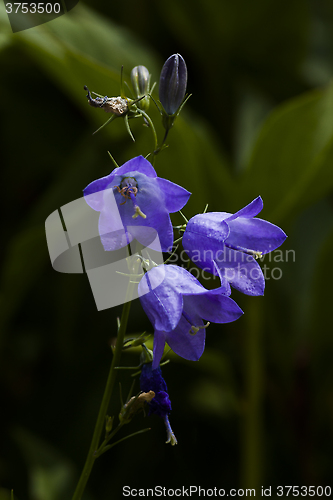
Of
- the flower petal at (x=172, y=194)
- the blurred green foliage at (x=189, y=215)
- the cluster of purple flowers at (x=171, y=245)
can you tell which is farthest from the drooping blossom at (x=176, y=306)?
the blurred green foliage at (x=189, y=215)

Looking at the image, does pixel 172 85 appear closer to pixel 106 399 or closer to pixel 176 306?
pixel 176 306

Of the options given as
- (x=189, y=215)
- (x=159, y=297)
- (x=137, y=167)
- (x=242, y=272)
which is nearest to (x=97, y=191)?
(x=137, y=167)

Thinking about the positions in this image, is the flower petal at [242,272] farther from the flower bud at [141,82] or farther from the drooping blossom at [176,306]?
the flower bud at [141,82]

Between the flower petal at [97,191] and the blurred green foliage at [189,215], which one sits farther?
the blurred green foliage at [189,215]

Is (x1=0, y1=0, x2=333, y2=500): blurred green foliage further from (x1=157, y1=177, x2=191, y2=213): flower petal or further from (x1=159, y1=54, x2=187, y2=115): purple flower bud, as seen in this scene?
(x1=157, y1=177, x2=191, y2=213): flower petal

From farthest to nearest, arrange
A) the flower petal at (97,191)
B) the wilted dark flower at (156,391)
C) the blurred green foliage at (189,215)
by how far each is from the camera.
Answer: the blurred green foliage at (189,215), the wilted dark flower at (156,391), the flower petal at (97,191)

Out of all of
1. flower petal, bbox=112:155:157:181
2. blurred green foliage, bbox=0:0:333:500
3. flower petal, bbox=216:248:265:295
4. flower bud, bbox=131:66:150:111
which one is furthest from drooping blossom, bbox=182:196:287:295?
blurred green foliage, bbox=0:0:333:500

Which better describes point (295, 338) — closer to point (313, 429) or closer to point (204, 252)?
point (313, 429)
